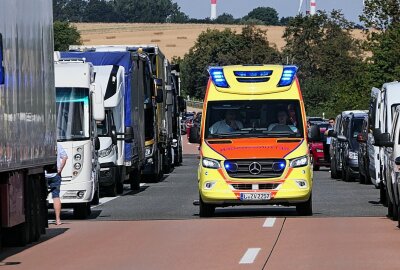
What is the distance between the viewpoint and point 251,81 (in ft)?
88.0

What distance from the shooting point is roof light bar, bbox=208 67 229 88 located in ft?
87.7

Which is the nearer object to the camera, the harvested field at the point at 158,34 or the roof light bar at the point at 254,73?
the roof light bar at the point at 254,73

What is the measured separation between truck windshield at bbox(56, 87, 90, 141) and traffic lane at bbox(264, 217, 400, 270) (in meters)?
4.91

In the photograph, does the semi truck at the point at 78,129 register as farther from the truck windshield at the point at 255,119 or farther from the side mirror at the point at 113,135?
the side mirror at the point at 113,135

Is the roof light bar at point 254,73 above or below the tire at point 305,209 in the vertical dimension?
above

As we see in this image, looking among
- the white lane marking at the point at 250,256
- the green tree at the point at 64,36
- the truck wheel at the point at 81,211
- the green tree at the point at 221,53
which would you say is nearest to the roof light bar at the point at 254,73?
the truck wheel at the point at 81,211

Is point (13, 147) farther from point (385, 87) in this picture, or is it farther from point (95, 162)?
point (385, 87)

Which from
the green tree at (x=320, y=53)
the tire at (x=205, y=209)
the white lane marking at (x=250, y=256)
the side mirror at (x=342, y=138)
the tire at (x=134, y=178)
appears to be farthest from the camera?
the green tree at (x=320, y=53)

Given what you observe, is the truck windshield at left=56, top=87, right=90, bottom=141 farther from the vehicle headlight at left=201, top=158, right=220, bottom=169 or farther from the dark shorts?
the vehicle headlight at left=201, top=158, right=220, bottom=169

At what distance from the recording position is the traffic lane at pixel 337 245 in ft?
55.7

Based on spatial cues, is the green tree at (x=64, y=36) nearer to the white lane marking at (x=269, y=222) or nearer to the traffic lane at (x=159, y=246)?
the white lane marking at (x=269, y=222)

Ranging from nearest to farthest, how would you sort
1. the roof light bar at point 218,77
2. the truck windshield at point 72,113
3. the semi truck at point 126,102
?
the roof light bar at point 218,77 < the truck windshield at point 72,113 < the semi truck at point 126,102

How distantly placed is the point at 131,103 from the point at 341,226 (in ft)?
50.4

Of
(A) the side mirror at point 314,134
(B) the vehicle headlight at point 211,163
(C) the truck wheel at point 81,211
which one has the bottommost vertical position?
(C) the truck wheel at point 81,211
